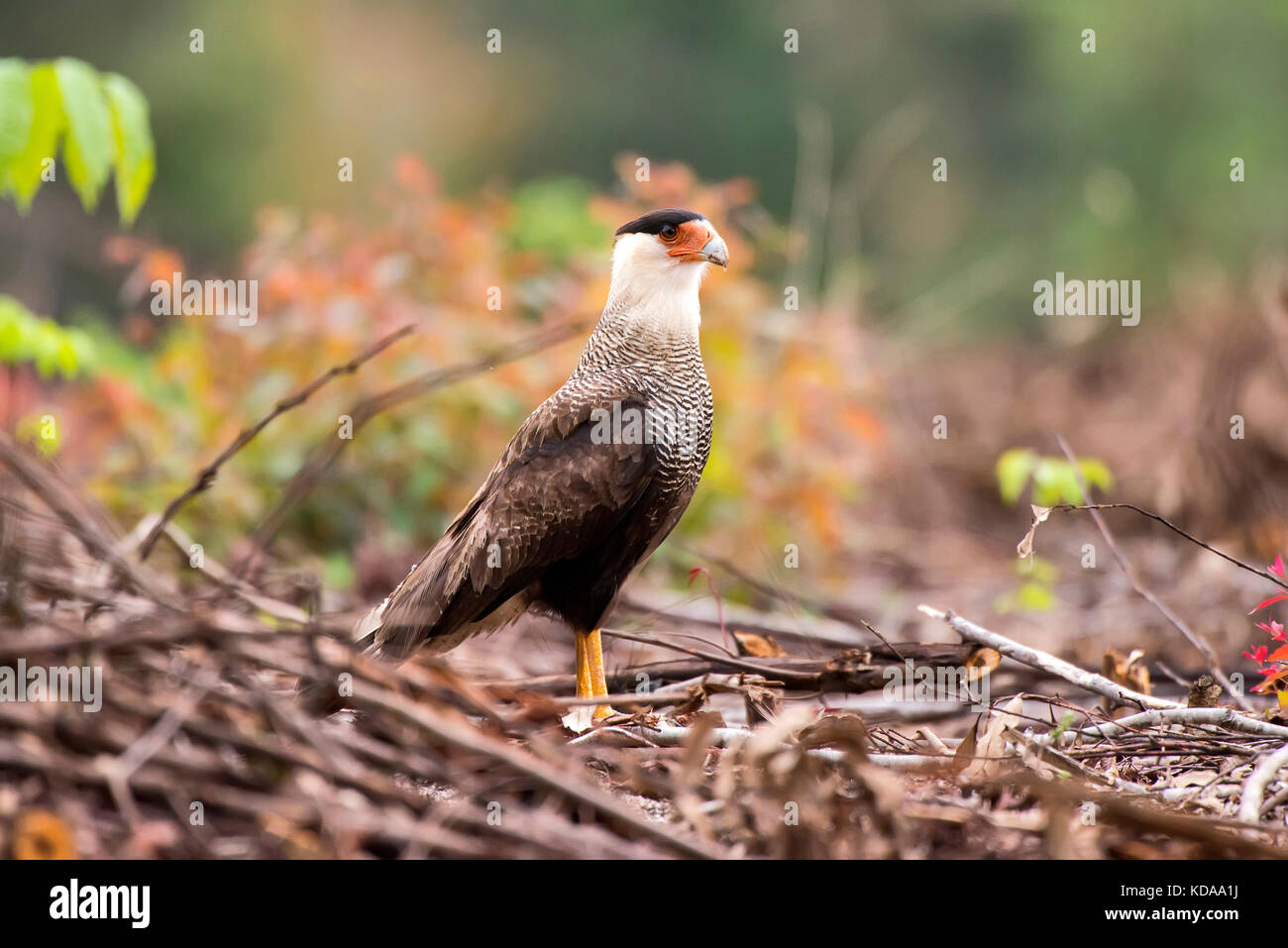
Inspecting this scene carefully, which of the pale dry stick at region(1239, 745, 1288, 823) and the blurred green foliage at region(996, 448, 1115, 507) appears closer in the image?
the pale dry stick at region(1239, 745, 1288, 823)

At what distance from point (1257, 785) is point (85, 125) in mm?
3373

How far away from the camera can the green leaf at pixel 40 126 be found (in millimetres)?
3391

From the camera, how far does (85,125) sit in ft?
11.1

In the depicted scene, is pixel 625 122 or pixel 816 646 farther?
pixel 625 122

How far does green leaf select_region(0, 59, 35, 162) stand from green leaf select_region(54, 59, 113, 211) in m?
0.10

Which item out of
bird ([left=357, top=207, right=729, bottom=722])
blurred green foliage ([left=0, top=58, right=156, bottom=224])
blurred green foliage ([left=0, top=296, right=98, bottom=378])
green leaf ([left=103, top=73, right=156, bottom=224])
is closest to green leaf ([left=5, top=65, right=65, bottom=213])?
blurred green foliage ([left=0, top=58, right=156, bottom=224])

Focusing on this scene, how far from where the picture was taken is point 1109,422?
941 cm

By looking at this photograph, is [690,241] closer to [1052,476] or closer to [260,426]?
[1052,476]

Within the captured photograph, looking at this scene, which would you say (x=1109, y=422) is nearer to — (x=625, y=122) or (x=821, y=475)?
(x=821, y=475)

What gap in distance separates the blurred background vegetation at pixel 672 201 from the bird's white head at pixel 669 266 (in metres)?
1.89

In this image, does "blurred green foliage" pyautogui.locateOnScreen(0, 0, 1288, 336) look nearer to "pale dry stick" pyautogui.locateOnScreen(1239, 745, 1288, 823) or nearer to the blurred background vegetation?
the blurred background vegetation

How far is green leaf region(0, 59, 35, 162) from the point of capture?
3.25 meters

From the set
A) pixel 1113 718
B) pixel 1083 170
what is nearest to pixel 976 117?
pixel 1083 170

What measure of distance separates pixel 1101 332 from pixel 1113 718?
9.26 meters
